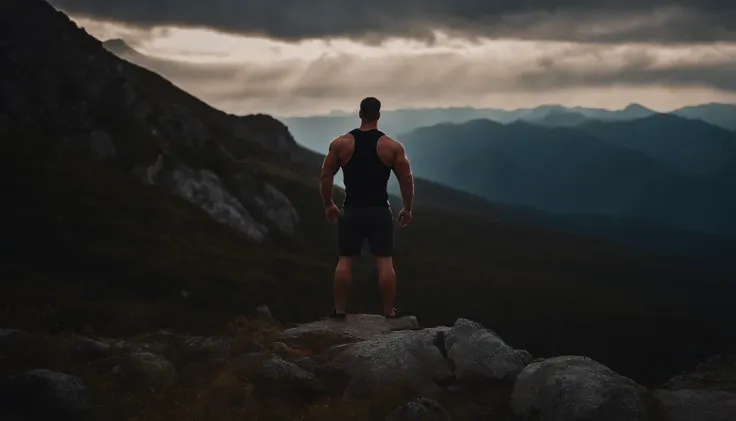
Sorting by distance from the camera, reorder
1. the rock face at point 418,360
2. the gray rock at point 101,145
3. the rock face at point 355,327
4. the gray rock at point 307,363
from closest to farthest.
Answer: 1. the rock face at point 418,360
2. the gray rock at point 307,363
3. the rock face at point 355,327
4. the gray rock at point 101,145

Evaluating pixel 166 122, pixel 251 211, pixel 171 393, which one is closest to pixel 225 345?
pixel 171 393

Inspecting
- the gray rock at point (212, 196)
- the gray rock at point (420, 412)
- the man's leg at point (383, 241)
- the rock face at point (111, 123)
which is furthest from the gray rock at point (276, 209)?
the gray rock at point (420, 412)

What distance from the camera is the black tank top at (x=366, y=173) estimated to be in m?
12.7

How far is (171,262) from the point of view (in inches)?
2963

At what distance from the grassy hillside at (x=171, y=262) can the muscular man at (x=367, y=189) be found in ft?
22.7

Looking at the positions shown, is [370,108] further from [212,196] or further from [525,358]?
[212,196]

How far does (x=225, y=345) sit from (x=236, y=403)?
7.54 ft

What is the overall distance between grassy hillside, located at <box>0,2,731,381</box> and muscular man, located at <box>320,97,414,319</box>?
690 cm

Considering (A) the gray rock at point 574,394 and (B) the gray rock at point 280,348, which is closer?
(A) the gray rock at point 574,394

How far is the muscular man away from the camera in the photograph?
499 inches

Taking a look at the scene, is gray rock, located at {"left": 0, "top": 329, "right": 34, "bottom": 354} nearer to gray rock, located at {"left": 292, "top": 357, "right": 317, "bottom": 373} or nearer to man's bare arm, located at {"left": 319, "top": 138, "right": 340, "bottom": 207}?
gray rock, located at {"left": 292, "top": 357, "right": 317, "bottom": 373}

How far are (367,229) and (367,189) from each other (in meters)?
0.83

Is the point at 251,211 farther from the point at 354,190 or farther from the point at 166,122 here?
the point at 354,190

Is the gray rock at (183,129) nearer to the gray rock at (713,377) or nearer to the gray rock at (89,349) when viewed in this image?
the gray rock at (89,349)
